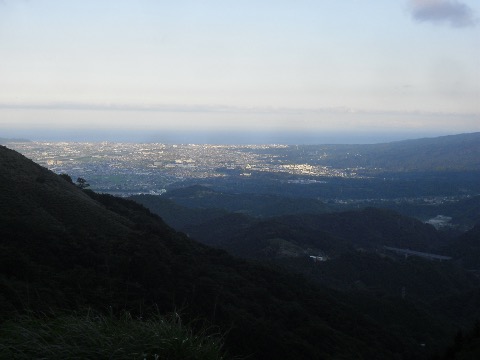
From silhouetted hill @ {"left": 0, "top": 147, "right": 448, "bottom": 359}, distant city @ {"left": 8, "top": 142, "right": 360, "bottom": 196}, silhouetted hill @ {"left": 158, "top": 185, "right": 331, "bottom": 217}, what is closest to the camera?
silhouetted hill @ {"left": 0, "top": 147, "right": 448, "bottom": 359}

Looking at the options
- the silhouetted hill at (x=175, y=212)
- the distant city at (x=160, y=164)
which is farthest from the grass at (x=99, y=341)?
the distant city at (x=160, y=164)

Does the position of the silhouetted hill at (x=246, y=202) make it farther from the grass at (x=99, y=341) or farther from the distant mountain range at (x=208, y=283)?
the grass at (x=99, y=341)

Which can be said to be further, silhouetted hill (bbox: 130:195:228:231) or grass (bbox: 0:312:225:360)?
silhouetted hill (bbox: 130:195:228:231)

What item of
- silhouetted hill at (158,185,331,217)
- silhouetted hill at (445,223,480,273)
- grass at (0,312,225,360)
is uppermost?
grass at (0,312,225,360)

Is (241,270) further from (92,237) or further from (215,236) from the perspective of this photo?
(215,236)

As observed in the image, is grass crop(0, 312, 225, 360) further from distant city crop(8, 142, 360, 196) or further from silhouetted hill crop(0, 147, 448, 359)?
distant city crop(8, 142, 360, 196)

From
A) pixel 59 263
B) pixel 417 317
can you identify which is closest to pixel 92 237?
pixel 59 263

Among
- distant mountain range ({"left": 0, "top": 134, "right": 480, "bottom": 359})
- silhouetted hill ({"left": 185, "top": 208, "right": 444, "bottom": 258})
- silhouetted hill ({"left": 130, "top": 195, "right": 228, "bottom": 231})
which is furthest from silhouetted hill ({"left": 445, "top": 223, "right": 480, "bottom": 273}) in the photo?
silhouetted hill ({"left": 130, "top": 195, "right": 228, "bottom": 231})
